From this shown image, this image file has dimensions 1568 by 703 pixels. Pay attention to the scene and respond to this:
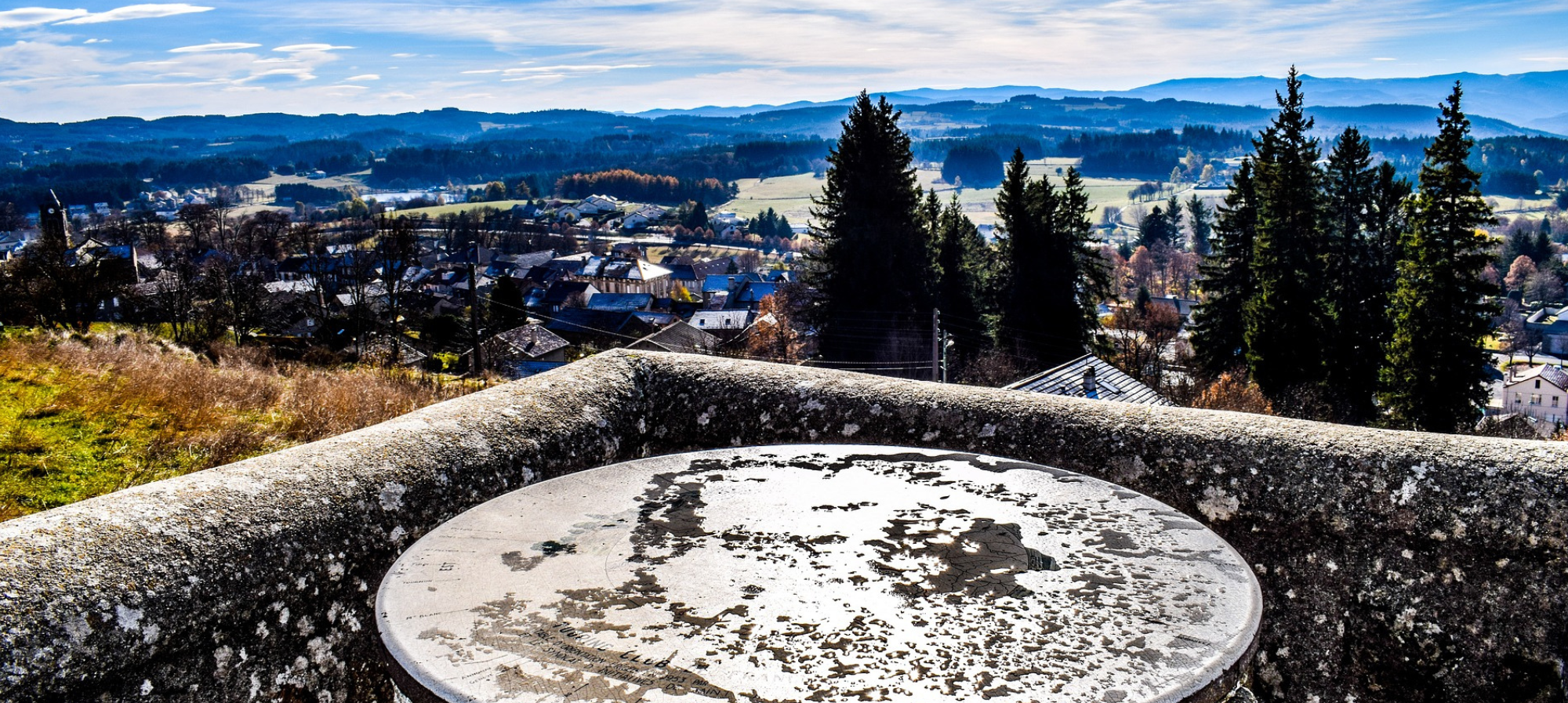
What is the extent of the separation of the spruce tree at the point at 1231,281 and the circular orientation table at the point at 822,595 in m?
36.0

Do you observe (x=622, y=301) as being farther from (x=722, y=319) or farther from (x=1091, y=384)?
(x=1091, y=384)

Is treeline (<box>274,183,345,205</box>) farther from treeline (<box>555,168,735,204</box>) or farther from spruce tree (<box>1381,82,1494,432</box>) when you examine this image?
spruce tree (<box>1381,82,1494,432</box>)

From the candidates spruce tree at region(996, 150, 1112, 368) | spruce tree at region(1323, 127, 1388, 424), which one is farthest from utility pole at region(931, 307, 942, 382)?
spruce tree at region(1323, 127, 1388, 424)

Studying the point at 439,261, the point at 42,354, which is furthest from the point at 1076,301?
the point at 439,261

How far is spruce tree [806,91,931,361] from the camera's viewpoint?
3278 cm

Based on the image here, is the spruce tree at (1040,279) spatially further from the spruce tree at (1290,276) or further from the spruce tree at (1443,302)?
the spruce tree at (1443,302)

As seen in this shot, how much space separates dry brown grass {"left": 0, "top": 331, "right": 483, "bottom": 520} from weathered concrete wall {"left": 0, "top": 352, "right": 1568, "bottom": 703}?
293 cm

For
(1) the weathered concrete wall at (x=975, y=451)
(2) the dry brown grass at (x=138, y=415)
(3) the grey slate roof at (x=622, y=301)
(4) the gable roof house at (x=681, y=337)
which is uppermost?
(1) the weathered concrete wall at (x=975, y=451)

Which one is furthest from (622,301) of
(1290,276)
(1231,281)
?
(1290,276)

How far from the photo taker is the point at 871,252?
33062 mm

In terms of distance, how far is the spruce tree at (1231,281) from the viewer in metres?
36.3

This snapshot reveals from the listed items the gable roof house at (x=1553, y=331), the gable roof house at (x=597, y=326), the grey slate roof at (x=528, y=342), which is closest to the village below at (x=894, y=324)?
the grey slate roof at (x=528, y=342)

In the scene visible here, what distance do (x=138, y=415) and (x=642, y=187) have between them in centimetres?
17511

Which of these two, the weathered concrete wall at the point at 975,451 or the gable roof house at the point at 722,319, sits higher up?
the weathered concrete wall at the point at 975,451
